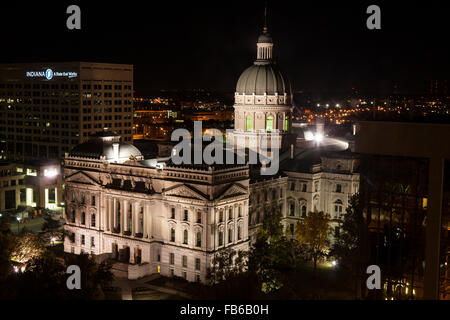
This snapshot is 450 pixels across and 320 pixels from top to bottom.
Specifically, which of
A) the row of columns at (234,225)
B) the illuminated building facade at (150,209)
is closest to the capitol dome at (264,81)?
the illuminated building facade at (150,209)

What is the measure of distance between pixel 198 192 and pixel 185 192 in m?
2.21

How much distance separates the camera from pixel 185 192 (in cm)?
7712

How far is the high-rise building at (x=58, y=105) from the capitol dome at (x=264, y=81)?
210 feet

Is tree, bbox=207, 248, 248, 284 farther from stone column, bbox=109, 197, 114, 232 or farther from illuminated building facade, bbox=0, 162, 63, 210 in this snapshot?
illuminated building facade, bbox=0, 162, 63, 210

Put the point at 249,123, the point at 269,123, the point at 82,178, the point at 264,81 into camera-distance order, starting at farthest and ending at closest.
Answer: the point at 249,123
the point at 269,123
the point at 264,81
the point at 82,178

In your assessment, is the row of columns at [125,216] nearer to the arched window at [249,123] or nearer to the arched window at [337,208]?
the arched window at [249,123]

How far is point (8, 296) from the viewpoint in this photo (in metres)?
55.4

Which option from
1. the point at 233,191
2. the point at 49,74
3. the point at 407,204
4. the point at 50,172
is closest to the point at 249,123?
the point at 233,191

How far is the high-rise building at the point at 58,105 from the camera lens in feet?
509

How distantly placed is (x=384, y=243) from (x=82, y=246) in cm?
5395

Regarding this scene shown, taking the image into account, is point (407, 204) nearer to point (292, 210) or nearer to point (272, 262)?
point (272, 262)

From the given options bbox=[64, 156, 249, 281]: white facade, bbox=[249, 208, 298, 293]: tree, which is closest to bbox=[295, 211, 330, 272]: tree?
bbox=[249, 208, 298, 293]: tree
